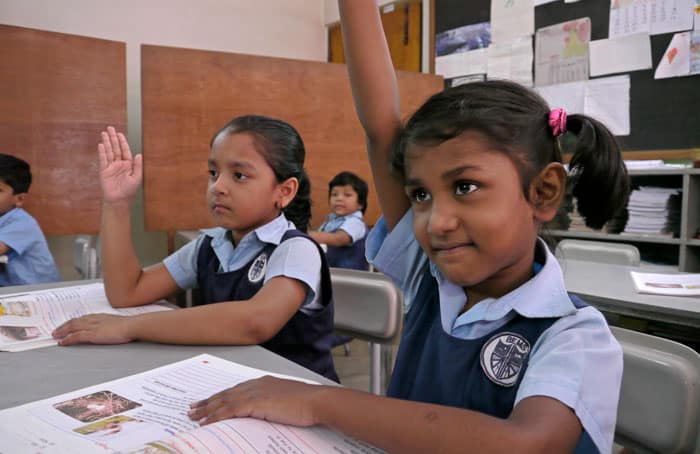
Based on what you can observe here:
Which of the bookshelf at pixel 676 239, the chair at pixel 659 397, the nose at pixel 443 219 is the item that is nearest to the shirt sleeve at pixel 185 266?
the nose at pixel 443 219

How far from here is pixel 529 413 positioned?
21.3 inches

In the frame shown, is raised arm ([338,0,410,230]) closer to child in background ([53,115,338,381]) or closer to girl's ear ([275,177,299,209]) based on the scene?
child in background ([53,115,338,381])

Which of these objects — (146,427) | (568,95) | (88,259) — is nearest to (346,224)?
(88,259)

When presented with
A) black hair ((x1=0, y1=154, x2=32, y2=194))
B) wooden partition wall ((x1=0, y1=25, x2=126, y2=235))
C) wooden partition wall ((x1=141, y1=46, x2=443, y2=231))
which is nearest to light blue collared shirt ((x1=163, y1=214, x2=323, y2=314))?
black hair ((x1=0, y1=154, x2=32, y2=194))

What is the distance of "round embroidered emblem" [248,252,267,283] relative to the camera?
122cm

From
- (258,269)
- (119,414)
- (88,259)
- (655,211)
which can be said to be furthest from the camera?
(655,211)

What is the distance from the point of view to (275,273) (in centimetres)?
109

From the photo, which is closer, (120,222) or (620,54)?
(120,222)

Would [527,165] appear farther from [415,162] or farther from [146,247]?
[146,247]

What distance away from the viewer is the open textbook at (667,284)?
57.5 inches

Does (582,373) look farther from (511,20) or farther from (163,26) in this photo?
(163,26)

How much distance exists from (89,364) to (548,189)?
0.71 meters

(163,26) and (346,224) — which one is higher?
(163,26)

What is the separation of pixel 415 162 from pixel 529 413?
1.10 ft
